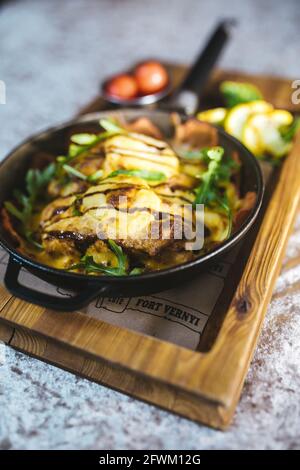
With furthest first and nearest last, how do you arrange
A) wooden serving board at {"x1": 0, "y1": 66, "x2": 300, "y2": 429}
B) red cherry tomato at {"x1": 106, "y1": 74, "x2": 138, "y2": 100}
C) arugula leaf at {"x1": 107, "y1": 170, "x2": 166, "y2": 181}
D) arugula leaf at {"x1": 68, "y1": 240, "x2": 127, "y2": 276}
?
red cherry tomato at {"x1": 106, "y1": 74, "x2": 138, "y2": 100} → arugula leaf at {"x1": 107, "y1": 170, "x2": 166, "y2": 181} → arugula leaf at {"x1": 68, "y1": 240, "x2": 127, "y2": 276} → wooden serving board at {"x1": 0, "y1": 66, "x2": 300, "y2": 429}

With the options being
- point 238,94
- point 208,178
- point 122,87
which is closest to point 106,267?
point 208,178

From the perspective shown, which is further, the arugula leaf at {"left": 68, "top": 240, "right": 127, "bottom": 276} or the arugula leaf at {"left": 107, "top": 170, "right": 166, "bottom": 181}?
the arugula leaf at {"left": 107, "top": 170, "right": 166, "bottom": 181}

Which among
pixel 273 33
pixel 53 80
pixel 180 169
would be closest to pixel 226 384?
pixel 180 169

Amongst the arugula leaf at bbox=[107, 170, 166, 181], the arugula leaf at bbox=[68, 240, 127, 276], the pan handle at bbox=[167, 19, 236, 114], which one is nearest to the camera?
the arugula leaf at bbox=[68, 240, 127, 276]

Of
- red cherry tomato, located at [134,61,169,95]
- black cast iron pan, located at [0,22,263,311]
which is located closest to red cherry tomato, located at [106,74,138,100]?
red cherry tomato, located at [134,61,169,95]

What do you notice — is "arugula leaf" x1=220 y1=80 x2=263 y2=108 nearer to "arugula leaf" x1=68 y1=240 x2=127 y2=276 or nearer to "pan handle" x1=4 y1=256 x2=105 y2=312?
"arugula leaf" x1=68 y1=240 x2=127 y2=276

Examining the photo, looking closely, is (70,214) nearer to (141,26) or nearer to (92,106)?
(92,106)
